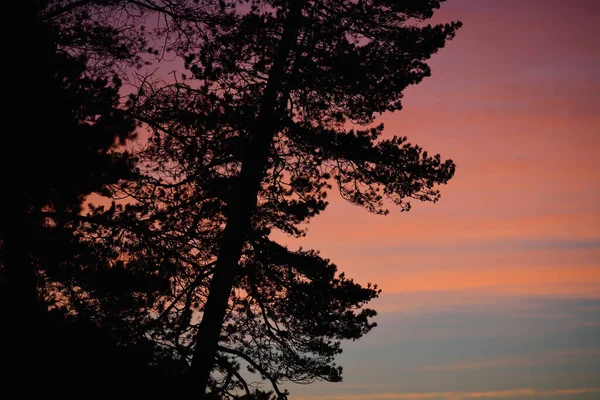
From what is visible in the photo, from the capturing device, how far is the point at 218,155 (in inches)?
513

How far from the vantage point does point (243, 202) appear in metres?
12.3

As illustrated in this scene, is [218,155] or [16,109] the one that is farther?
[218,155]

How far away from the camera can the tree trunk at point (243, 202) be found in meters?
12.1

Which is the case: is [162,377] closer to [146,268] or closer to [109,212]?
[146,268]

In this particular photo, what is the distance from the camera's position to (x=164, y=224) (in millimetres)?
13445

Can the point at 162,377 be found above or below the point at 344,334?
below

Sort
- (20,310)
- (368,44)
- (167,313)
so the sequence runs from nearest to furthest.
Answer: (20,310), (368,44), (167,313)

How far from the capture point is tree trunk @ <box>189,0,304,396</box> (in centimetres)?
1209

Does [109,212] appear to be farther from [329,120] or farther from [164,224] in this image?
[329,120]

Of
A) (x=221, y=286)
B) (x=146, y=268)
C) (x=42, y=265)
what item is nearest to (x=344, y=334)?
(x=221, y=286)

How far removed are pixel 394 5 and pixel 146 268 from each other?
7.07 metres

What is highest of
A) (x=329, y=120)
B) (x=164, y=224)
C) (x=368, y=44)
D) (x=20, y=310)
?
(x=368, y=44)

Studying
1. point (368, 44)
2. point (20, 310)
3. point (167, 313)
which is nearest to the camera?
point (20, 310)

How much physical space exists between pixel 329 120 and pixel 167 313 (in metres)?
5.04
